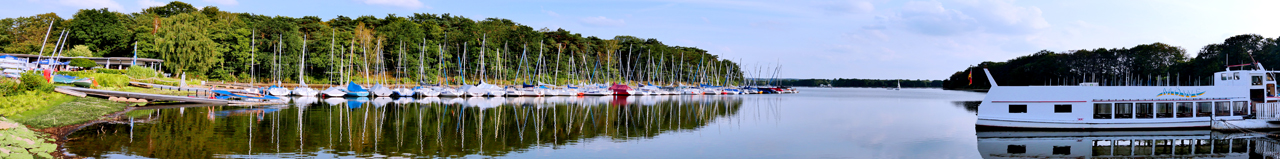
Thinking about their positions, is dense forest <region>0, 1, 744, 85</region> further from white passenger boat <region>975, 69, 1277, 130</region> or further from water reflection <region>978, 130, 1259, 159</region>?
water reflection <region>978, 130, 1259, 159</region>

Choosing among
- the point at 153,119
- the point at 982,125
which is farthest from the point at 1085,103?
the point at 153,119

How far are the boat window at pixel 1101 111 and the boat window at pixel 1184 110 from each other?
2586mm

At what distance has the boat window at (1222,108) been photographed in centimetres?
2931

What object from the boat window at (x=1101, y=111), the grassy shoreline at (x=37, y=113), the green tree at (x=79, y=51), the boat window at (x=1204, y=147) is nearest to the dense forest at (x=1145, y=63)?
the boat window at (x=1101, y=111)

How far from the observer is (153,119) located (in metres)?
31.1

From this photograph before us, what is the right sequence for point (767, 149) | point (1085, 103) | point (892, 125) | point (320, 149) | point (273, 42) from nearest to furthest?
point (320, 149) < point (767, 149) < point (1085, 103) < point (892, 125) < point (273, 42)

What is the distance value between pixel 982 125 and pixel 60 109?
3658 centimetres

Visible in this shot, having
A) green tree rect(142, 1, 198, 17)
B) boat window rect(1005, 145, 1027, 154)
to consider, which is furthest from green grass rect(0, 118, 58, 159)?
green tree rect(142, 1, 198, 17)

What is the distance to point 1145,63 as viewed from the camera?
114688 mm

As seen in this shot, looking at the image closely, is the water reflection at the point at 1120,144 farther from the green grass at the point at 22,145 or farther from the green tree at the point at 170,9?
the green tree at the point at 170,9

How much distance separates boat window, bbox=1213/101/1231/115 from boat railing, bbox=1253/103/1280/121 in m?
0.88

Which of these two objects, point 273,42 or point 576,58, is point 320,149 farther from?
point 576,58

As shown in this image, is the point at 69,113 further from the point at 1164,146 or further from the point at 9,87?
the point at 1164,146

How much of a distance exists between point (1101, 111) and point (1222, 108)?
15.1ft
